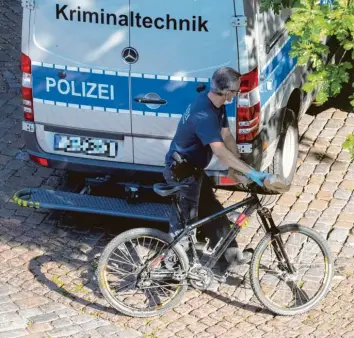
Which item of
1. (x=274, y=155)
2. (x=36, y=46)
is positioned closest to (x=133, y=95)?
(x=36, y=46)

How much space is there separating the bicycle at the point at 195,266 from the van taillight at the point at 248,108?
0.96 metres

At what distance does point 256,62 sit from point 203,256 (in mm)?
1601

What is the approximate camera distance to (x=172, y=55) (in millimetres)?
8336

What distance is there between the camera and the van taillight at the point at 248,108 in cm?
843

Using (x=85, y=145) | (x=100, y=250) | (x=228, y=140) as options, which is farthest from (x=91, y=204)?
(x=228, y=140)

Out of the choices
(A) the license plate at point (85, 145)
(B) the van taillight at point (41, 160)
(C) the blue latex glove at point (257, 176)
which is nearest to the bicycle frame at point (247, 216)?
(C) the blue latex glove at point (257, 176)

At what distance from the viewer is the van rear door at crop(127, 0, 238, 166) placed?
26.9 ft

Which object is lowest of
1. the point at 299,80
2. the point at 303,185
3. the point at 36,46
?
the point at 303,185

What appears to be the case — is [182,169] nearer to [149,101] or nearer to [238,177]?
[238,177]

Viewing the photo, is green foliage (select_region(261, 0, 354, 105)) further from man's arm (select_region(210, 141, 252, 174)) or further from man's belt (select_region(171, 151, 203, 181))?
man's belt (select_region(171, 151, 203, 181))

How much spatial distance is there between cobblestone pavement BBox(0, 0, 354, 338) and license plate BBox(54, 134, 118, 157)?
733mm

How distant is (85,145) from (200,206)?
1.21 metres

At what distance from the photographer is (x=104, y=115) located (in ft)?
28.4

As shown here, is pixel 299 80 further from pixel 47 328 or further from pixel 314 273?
pixel 47 328
